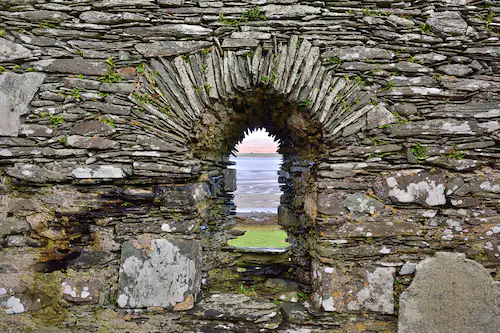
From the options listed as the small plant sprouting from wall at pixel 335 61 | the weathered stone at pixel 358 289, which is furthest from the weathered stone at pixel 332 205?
the small plant sprouting from wall at pixel 335 61

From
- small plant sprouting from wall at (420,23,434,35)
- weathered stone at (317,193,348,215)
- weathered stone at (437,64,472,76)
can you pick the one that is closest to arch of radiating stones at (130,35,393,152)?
weathered stone at (317,193,348,215)

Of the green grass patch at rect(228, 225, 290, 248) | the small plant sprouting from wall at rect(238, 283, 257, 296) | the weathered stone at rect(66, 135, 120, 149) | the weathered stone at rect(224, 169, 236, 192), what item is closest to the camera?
the weathered stone at rect(66, 135, 120, 149)

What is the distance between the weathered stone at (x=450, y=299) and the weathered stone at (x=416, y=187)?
51 centimetres

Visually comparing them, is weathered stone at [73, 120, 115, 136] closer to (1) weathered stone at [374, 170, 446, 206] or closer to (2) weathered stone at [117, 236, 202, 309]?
(2) weathered stone at [117, 236, 202, 309]

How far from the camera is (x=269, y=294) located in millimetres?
3070

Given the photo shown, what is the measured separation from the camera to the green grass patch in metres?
4.09

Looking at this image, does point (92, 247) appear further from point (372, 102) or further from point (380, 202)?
point (372, 102)

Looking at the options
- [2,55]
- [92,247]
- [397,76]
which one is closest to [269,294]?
[92,247]

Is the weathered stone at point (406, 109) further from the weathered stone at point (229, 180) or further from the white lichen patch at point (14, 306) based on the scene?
the white lichen patch at point (14, 306)

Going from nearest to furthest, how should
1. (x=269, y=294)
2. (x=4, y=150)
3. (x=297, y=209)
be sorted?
1. (x=4, y=150)
2. (x=269, y=294)
3. (x=297, y=209)

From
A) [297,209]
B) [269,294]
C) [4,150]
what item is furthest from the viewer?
[297,209]

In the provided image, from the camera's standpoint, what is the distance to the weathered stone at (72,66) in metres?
2.60

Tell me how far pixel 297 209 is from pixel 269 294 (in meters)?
0.99

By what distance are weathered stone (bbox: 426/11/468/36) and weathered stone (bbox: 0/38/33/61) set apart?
12.5 ft
